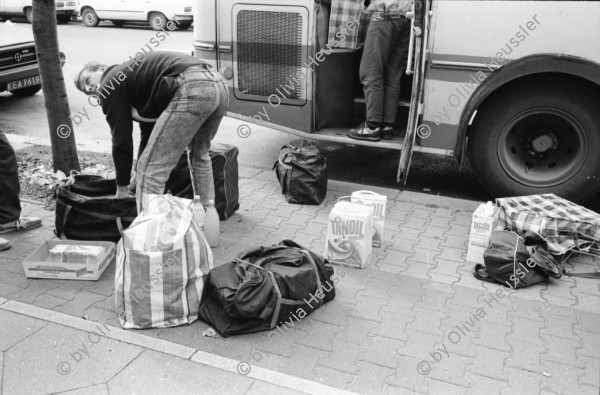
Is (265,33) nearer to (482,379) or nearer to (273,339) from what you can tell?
(273,339)

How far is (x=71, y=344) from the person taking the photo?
338 centimetres

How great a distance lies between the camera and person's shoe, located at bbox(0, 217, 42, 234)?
479cm

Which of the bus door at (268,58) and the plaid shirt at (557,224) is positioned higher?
the bus door at (268,58)

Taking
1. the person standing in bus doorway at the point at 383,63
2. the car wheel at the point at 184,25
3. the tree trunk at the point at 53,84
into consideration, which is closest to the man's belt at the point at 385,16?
the person standing in bus doorway at the point at 383,63

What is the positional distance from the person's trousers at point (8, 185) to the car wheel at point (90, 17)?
1726 centimetres

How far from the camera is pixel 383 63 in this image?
5.75 metres

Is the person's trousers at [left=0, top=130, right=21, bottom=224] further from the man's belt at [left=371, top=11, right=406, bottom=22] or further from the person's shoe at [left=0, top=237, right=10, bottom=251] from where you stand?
the man's belt at [left=371, top=11, right=406, bottom=22]

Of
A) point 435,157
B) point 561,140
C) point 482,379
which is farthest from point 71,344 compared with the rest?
point 435,157

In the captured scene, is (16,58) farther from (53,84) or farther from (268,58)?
(268,58)

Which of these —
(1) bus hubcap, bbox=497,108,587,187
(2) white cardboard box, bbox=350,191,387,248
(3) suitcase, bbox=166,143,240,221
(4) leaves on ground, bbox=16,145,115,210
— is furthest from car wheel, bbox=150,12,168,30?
(2) white cardboard box, bbox=350,191,387,248

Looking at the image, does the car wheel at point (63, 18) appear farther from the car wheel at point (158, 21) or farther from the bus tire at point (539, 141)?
the bus tire at point (539, 141)

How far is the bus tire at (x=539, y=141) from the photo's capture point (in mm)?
5156

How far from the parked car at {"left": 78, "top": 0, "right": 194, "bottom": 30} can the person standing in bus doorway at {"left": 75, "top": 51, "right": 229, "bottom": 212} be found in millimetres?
15627

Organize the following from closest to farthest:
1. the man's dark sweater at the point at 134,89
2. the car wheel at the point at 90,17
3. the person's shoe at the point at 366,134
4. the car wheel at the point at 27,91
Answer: the man's dark sweater at the point at 134,89
the person's shoe at the point at 366,134
the car wheel at the point at 27,91
the car wheel at the point at 90,17
